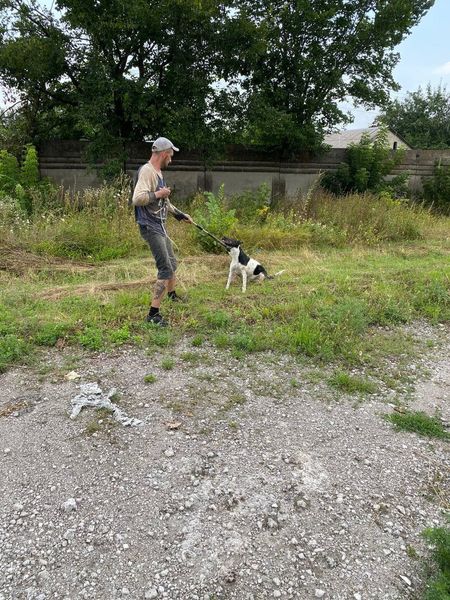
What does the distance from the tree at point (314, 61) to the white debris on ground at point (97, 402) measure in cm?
955

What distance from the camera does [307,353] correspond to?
4.31 metres

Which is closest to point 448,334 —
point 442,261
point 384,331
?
point 384,331

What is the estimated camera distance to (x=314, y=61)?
11.8 meters

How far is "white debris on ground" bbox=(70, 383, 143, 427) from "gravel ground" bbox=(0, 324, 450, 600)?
53 millimetres

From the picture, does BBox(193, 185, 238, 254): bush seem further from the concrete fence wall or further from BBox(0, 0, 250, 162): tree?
the concrete fence wall

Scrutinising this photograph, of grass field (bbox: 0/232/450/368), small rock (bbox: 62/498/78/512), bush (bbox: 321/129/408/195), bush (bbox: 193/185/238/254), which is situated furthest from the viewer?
bush (bbox: 321/129/408/195)

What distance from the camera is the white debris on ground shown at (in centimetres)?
319

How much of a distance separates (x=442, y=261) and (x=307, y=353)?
4613 mm

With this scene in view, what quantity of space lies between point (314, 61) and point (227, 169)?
3658 mm

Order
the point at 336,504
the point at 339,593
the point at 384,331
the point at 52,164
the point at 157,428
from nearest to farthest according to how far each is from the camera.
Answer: the point at 339,593
the point at 336,504
the point at 157,428
the point at 384,331
the point at 52,164

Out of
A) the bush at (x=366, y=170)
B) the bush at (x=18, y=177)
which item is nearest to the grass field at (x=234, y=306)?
the bush at (x=18, y=177)

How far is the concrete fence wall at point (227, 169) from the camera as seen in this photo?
1222cm

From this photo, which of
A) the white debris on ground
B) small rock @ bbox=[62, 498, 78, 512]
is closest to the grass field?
the white debris on ground

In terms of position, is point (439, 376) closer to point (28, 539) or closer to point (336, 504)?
point (336, 504)
